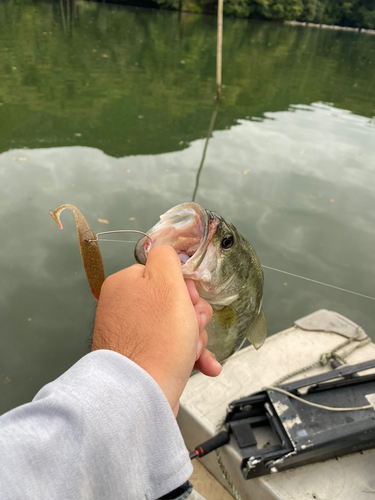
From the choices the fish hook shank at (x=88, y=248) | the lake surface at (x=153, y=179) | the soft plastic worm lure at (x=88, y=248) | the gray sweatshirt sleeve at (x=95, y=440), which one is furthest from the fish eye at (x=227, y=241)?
the lake surface at (x=153, y=179)

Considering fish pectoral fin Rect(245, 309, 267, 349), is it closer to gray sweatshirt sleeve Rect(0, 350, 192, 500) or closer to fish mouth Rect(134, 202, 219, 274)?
fish mouth Rect(134, 202, 219, 274)

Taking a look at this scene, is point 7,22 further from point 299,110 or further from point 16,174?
point 16,174

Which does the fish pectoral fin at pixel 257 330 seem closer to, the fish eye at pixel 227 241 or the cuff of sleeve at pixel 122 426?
the fish eye at pixel 227 241

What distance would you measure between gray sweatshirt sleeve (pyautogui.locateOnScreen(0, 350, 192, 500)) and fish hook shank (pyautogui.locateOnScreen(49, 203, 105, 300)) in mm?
473

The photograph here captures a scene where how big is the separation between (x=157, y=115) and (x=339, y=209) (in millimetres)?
6516

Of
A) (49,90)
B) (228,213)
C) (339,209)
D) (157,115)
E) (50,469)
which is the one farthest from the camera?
(49,90)

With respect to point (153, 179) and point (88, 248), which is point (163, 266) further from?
point (153, 179)

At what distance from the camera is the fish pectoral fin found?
2.29 metres

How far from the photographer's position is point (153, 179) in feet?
23.5

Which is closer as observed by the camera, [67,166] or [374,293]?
[374,293]

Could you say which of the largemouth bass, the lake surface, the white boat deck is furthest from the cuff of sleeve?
the white boat deck

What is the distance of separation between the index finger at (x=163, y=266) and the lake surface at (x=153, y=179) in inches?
48.6

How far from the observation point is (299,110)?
13500 mm

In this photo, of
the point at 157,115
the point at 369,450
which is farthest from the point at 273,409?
the point at 157,115
